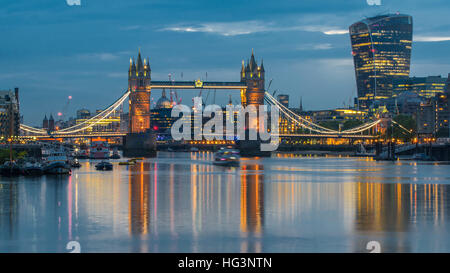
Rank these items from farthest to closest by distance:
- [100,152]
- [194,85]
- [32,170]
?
[194,85]
[100,152]
[32,170]

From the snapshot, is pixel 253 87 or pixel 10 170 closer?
pixel 10 170

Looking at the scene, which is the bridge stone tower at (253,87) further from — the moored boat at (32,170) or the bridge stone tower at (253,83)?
the moored boat at (32,170)

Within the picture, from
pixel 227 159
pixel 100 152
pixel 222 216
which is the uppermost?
pixel 100 152

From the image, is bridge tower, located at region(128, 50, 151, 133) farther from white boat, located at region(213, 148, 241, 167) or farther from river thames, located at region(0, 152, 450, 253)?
river thames, located at region(0, 152, 450, 253)

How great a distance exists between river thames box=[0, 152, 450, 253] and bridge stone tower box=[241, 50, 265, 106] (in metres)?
98.0

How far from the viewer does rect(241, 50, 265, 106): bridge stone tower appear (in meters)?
146

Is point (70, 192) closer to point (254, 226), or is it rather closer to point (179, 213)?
point (179, 213)

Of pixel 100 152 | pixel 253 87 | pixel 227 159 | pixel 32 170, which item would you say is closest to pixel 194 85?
→ pixel 253 87

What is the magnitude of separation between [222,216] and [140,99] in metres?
119

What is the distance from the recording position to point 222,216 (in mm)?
29812

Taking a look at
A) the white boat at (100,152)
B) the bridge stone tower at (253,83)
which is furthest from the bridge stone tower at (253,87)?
the white boat at (100,152)

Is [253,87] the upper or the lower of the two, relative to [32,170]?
upper

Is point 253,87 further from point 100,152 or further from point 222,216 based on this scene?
point 222,216
